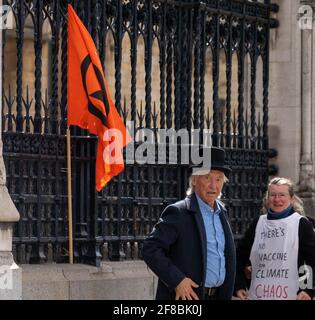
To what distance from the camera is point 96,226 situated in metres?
12.4

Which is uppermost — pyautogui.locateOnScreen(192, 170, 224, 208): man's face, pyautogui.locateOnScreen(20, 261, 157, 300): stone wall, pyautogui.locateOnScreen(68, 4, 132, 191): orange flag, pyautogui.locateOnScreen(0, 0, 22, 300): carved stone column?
pyautogui.locateOnScreen(68, 4, 132, 191): orange flag

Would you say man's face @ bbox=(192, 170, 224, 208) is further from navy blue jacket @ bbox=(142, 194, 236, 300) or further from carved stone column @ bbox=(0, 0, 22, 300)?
carved stone column @ bbox=(0, 0, 22, 300)

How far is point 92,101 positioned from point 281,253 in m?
2.89

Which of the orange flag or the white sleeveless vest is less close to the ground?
the orange flag

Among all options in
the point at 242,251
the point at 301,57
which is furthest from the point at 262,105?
the point at 242,251

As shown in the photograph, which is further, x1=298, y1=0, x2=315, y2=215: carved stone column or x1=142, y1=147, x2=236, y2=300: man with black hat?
x1=298, y1=0, x2=315, y2=215: carved stone column

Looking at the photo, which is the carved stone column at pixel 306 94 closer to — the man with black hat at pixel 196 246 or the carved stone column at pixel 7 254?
the carved stone column at pixel 7 254

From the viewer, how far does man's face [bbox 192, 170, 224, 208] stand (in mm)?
9328

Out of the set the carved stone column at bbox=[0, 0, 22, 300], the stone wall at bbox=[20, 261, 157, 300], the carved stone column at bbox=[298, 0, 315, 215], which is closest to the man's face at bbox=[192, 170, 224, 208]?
the carved stone column at bbox=[0, 0, 22, 300]

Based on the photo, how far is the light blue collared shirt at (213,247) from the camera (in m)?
9.24

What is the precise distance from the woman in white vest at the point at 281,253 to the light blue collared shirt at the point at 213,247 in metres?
0.65

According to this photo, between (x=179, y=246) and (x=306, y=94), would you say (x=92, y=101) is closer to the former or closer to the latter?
(x=179, y=246)

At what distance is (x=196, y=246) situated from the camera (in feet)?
30.2

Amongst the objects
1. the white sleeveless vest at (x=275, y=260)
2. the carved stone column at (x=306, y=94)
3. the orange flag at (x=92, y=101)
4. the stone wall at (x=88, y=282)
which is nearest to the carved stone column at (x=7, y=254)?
the stone wall at (x=88, y=282)
